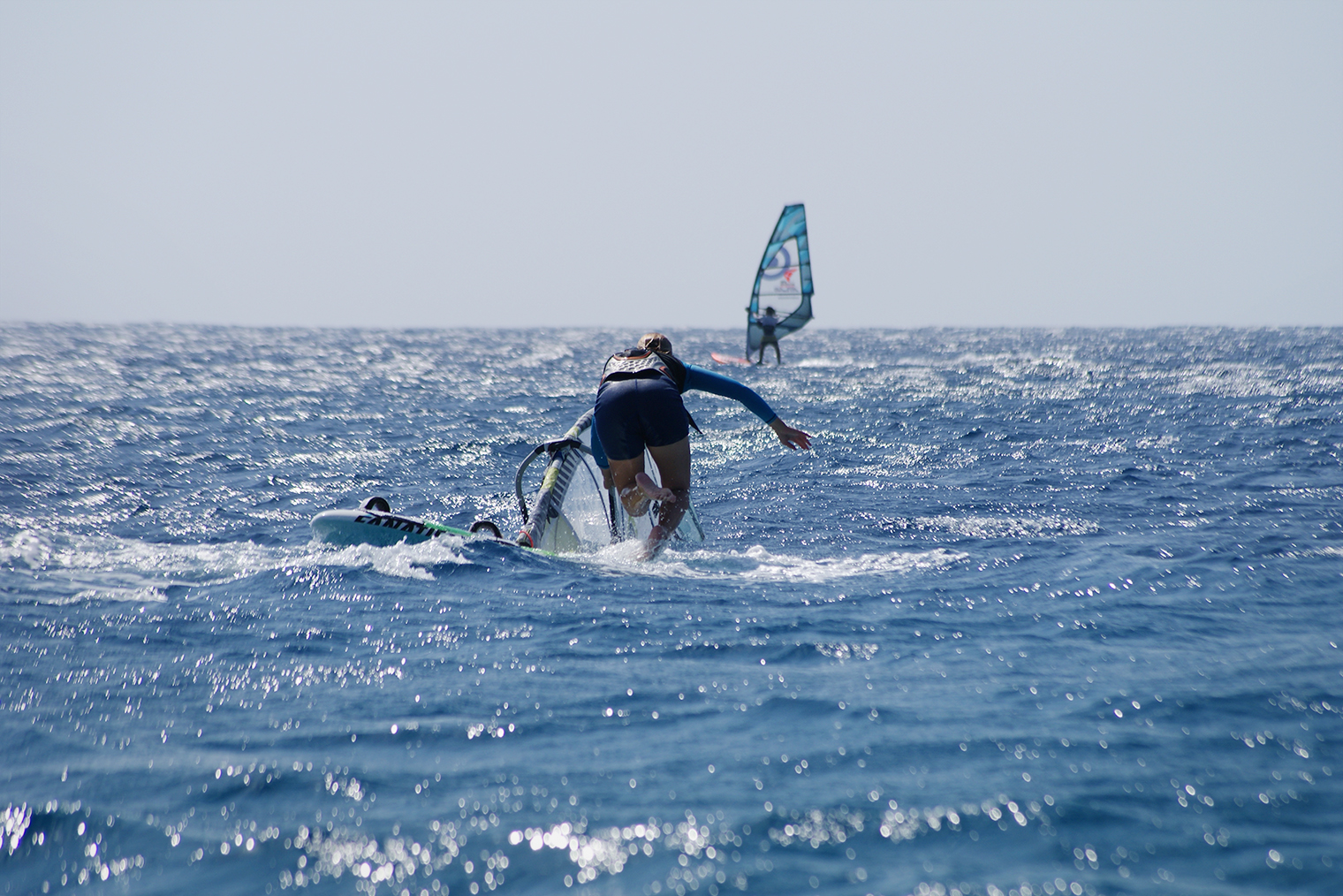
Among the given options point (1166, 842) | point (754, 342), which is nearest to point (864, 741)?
point (1166, 842)

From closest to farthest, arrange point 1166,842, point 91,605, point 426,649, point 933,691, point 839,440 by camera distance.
Result: point 1166,842 → point 933,691 → point 426,649 → point 91,605 → point 839,440

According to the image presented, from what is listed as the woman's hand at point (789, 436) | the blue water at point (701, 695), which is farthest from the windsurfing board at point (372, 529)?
the woman's hand at point (789, 436)

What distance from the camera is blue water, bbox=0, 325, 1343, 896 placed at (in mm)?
2467

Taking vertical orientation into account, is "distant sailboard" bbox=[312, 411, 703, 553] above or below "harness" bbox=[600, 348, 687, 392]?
below

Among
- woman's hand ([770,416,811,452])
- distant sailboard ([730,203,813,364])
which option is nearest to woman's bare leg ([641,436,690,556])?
woman's hand ([770,416,811,452])

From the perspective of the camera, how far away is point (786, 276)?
76.7 ft

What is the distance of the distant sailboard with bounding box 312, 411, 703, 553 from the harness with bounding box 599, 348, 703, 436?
0.89m

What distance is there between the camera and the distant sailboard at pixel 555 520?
6.14 meters

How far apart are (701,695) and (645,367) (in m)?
2.94

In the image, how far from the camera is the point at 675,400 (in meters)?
6.02

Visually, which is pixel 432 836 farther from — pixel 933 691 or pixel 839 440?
pixel 839 440

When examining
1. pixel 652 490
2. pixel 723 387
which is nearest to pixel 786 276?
pixel 723 387

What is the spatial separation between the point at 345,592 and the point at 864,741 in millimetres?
Result: 3249

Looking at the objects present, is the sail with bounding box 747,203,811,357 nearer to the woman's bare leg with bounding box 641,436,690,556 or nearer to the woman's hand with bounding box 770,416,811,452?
the woman's hand with bounding box 770,416,811,452
